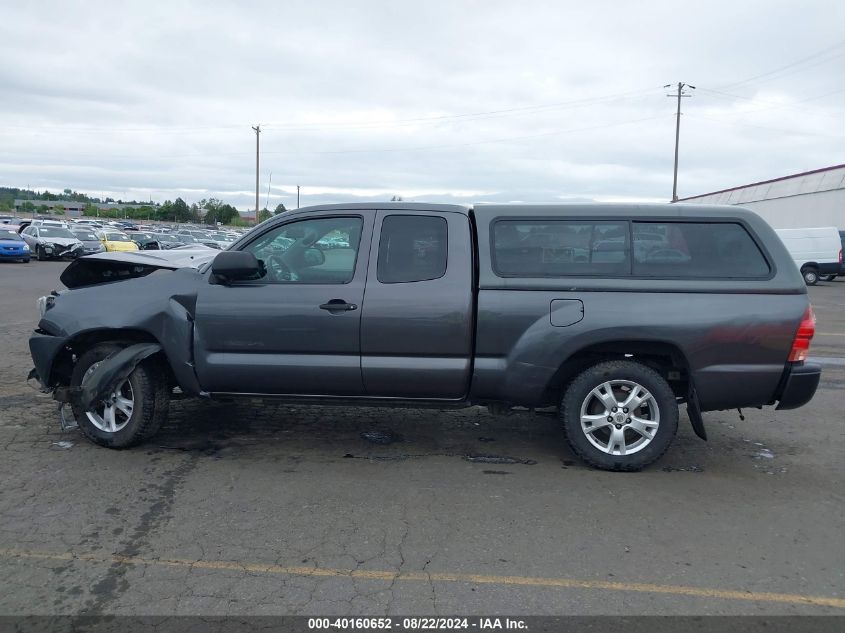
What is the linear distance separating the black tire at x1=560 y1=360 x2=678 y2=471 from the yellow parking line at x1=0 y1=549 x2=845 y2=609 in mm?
1555

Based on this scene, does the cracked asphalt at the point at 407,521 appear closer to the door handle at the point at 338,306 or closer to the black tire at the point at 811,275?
the door handle at the point at 338,306

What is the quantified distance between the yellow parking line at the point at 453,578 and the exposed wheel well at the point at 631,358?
1.78 metres

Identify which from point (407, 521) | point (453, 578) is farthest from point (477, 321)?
point (453, 578)

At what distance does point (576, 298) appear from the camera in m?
4.91

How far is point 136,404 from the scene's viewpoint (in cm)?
525

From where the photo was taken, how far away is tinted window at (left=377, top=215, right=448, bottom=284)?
5.09m

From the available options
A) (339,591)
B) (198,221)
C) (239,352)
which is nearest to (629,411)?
(339,591)

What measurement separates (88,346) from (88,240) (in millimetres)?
29305

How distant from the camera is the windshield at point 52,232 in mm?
31191

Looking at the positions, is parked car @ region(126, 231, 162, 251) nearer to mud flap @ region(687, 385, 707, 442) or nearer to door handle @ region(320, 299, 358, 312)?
door handle @ region(320, 299, 358, 312)

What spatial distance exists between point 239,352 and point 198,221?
429 feet

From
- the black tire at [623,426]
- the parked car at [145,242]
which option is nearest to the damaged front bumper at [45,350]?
the black tire at [623,426]

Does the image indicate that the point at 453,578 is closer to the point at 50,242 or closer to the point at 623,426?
the point at 623,426

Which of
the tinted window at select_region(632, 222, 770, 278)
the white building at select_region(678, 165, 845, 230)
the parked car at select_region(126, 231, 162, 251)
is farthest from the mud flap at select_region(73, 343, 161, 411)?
the white building at select_region(678, 165, 845, 230)
